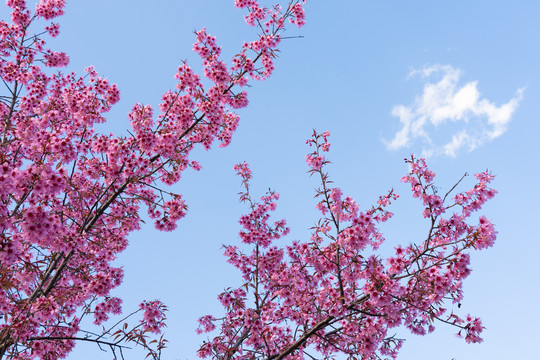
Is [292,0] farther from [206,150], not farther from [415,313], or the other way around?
[415,313]

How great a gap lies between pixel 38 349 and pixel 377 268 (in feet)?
20.5

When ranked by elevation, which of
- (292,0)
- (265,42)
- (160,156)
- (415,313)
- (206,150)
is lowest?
(415,313)

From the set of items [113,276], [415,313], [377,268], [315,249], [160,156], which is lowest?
[415,313]

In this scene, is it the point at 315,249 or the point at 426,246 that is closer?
the point at 426,246

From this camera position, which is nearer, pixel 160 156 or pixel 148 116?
pixel 160 156

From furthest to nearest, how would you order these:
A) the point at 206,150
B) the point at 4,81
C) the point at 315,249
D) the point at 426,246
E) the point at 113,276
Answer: the point at 4,81, the point at 206,150, the point at 113,276, the point at 315,249, the point at 426,246

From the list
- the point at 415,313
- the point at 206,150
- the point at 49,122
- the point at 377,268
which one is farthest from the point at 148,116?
the point at 415,313

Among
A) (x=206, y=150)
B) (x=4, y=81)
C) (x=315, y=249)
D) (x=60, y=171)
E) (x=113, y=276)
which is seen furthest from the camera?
(x=4, y=81)

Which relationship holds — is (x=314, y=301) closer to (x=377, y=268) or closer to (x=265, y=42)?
(x=377, y=268)

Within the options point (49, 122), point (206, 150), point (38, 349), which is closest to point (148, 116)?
point (206, 150)

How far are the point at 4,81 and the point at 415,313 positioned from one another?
11.6 metres

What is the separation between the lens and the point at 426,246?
739cm

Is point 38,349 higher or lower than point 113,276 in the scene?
lower

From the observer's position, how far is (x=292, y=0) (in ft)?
33.6
